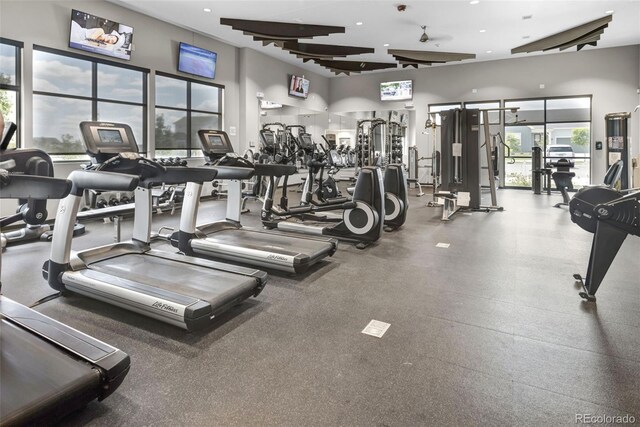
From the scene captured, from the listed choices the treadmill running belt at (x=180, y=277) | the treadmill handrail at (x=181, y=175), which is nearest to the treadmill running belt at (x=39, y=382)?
the treadmill running belt at (x=180, y=277)

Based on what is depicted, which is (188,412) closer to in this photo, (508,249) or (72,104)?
(508,249)

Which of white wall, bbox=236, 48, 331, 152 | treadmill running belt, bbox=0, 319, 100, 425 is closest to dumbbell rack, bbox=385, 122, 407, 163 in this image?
white wall, bbox=236, 48, 331, 152

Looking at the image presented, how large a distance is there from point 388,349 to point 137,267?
83.9 inches

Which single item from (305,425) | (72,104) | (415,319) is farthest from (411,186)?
(305,425)

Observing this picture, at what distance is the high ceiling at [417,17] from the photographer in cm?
707

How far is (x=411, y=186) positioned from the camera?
41.4 feet

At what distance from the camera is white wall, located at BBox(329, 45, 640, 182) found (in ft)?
33.7

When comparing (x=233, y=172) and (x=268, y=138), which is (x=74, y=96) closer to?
(x=268, y=138)

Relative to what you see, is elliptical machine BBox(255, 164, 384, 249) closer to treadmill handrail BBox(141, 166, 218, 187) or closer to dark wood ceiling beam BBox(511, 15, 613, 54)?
treadmill handrail BBox(141, 166, 218, 187)

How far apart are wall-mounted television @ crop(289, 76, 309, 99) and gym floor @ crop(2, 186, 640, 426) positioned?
9.17m

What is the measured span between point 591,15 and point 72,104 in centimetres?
983

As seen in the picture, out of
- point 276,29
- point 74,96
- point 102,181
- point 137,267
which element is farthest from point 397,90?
point 102,181

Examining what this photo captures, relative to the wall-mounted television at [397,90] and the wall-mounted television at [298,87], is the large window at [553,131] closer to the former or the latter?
the wall-mounted television at [397,90]

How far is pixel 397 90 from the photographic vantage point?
1289cm
